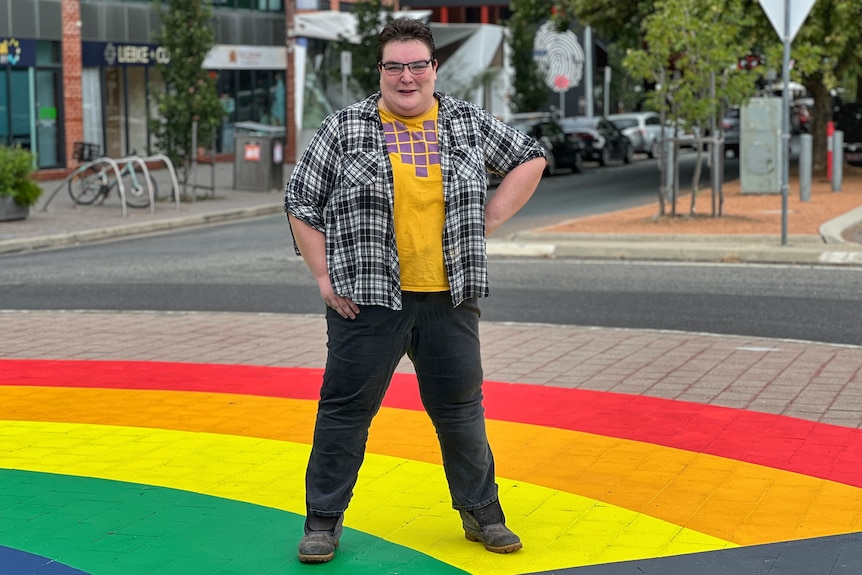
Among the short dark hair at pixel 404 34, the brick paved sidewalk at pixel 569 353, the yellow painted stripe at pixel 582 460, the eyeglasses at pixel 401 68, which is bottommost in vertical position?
the yellow painted stripe at pixel 582 460

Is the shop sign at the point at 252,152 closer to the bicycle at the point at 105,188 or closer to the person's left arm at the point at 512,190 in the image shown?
the bicycle at the point at 105,188

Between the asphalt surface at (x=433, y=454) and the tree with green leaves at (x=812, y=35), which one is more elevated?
the tree with green leaves at (x=812, y=35)

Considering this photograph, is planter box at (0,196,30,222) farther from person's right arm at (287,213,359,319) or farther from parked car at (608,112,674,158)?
parked car at (608,112,674,158)

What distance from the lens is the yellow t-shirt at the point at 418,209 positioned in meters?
4.74

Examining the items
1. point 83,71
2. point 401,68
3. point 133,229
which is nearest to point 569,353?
point 401,68

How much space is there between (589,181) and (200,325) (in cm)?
2197

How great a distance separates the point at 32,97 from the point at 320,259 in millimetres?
26989

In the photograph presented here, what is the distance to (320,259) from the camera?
4.82m

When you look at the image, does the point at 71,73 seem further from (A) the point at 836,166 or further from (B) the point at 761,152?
(A) the point at 836,166

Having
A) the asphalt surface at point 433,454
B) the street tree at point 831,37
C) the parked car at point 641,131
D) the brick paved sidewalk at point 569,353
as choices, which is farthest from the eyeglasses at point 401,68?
the parked car at point 641,131

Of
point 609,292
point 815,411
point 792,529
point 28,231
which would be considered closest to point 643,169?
point 28,231

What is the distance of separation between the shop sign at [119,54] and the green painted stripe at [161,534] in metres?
26.6

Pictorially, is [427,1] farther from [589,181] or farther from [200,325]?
[200,325]

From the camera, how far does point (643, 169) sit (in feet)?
119
